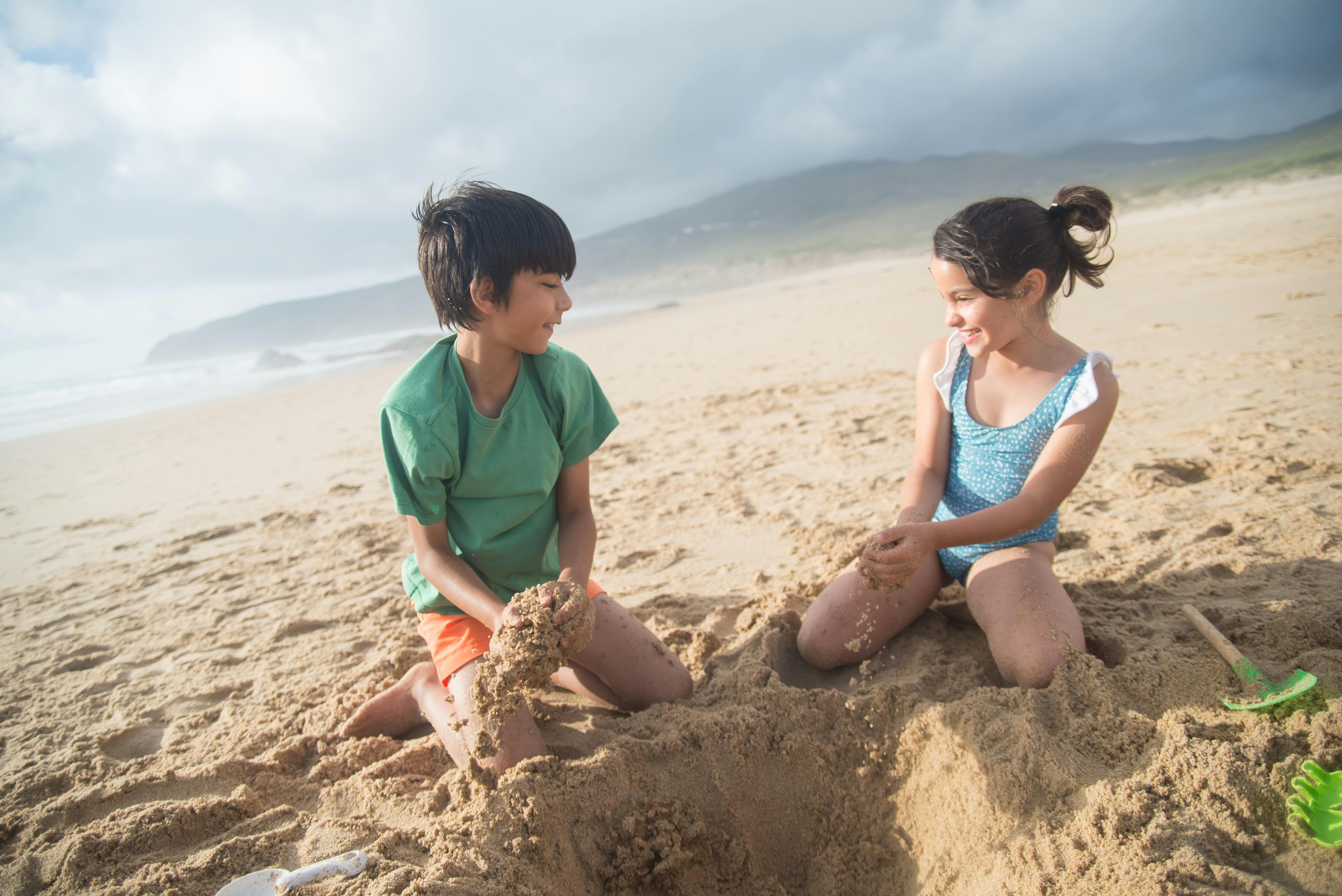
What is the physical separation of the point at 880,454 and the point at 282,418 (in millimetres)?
7122

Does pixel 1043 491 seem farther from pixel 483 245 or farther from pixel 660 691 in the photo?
pixel 483 245

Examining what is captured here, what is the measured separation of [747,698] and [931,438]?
3.47ft

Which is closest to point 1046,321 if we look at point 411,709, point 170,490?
point 411,709

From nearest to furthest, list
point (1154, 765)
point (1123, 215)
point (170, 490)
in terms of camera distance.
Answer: point (1154, 765) < point (170, 490) < point (1123, 215)

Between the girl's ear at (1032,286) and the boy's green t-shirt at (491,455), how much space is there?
1.24 m

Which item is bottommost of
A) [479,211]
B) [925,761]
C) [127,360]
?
[925,761]

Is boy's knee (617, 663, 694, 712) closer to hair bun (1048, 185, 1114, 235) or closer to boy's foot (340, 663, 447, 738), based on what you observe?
boy's foot (340, 663, 447, 738)

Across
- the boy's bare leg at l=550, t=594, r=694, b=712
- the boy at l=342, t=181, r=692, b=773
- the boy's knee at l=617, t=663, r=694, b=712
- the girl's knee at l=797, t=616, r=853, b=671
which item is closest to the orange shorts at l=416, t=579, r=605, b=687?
the boy at l=342, t=181, r=692, b=773

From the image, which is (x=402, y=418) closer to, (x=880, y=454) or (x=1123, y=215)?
(x=880, y=454)

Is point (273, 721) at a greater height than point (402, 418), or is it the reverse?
point (402, 418)

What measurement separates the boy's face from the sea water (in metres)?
11.4

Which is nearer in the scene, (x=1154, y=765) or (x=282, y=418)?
(x=1154, y=765)

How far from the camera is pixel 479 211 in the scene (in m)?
1.90

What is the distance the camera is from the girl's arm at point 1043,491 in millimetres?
1939
